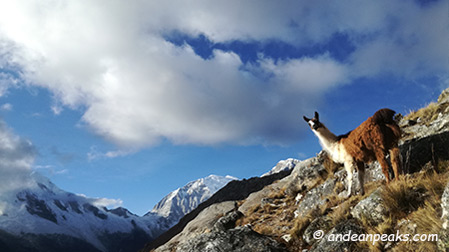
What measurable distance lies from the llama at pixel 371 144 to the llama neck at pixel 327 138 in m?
0.12

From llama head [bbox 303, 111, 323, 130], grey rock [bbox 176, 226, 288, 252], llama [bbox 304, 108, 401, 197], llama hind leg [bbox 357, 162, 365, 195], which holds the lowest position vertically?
grey rock [bbox 176, 226, 288, 252]

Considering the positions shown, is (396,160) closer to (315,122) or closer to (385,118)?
(385,118)

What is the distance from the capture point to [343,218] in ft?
26.5

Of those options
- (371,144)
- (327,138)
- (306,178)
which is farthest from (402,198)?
(306,178)

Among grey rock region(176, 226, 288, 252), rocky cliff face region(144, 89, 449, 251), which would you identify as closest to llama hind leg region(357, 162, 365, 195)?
rocky cliff face region(144, 89, 449, 251)

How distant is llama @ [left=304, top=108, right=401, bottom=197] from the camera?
9.11m

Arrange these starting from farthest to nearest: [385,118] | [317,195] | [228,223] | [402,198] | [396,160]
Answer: [228,223] < [317,195] < [385,118] < [396,160] < [402,198]

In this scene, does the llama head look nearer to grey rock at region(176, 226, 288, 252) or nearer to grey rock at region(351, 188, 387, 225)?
grey rock at region(351, 188, 387, 225)

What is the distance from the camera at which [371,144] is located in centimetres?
944

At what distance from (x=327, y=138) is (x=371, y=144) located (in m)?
1.90

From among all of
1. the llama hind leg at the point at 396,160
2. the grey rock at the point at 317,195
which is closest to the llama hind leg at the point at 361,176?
the llama hind leg at the point at 396,160

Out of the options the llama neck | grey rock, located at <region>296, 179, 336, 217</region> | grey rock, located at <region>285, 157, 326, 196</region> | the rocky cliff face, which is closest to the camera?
the rocky cliff face

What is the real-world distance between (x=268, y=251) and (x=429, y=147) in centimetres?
638

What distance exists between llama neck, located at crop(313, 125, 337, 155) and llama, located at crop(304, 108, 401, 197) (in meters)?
0.12
